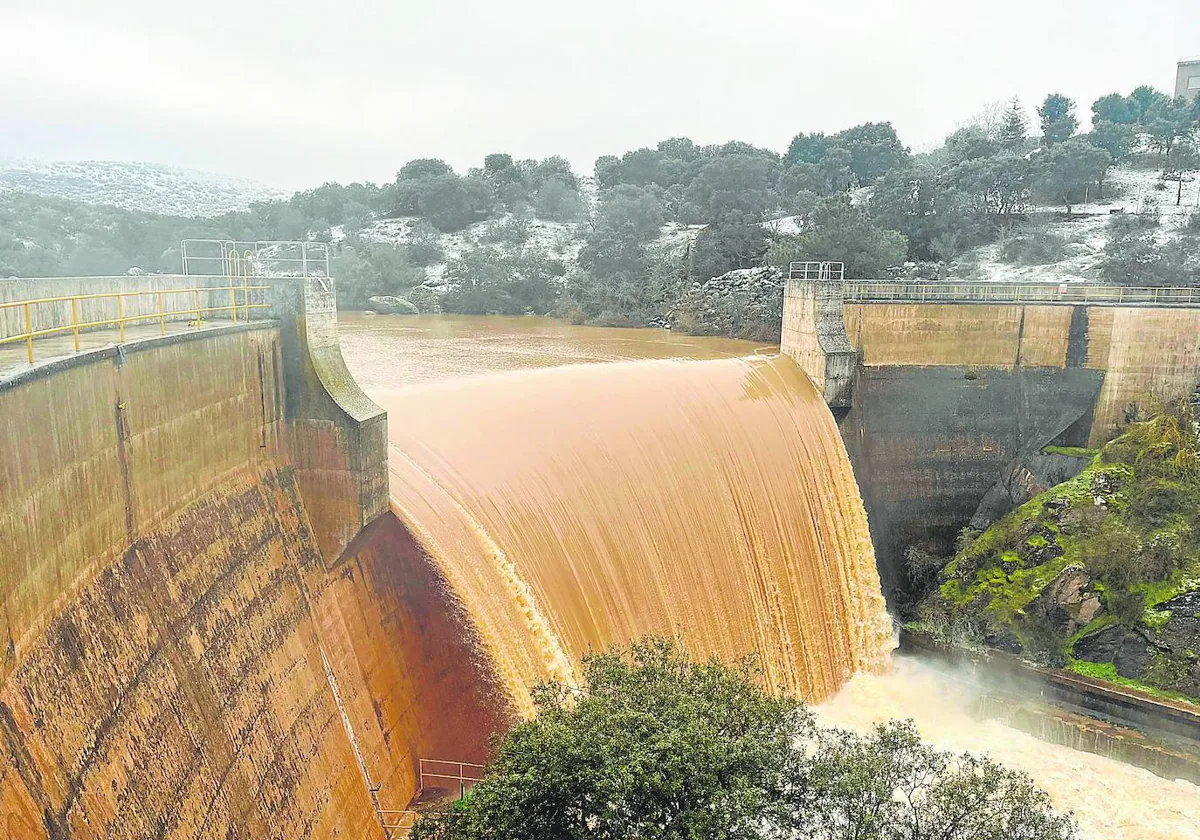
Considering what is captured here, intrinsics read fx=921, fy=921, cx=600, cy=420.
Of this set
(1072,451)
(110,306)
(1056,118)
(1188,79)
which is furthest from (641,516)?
(1188,79)

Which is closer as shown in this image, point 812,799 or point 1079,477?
point 812,799

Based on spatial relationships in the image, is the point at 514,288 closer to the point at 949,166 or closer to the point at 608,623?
the point at 949,166

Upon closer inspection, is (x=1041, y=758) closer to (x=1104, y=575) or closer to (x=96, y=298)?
(x=1104, y=575)

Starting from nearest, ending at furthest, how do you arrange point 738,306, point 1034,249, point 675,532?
point 675,532
point 738,306
point 1034,249

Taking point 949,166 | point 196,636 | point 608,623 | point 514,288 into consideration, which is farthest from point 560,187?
point 196,636

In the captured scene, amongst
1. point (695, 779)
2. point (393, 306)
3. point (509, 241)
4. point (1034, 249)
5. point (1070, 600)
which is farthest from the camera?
point (509, 241)

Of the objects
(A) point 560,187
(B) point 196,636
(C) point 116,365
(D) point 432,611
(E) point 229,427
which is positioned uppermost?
(A) point 560,187
